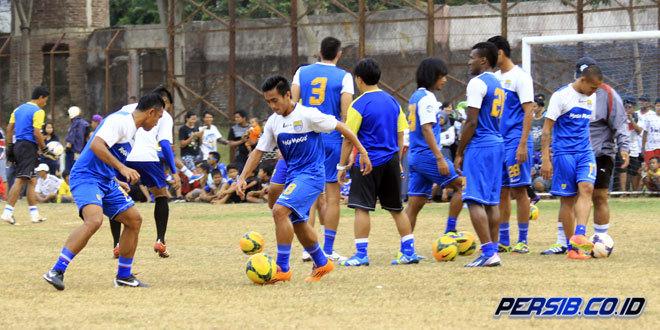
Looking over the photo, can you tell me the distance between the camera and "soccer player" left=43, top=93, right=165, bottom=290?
1007 centimetres

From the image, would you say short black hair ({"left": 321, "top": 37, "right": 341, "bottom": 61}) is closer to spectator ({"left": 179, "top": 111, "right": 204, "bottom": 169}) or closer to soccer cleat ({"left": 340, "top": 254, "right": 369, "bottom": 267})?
soccer cleat ({"left": 340, "top": 254, "right": 369, "bottom": 267})

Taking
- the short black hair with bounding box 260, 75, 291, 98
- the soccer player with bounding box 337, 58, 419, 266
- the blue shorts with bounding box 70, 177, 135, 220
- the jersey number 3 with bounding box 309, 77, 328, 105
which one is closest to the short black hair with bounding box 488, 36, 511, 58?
the soccer player with bounding box 337, 58, 419, 266

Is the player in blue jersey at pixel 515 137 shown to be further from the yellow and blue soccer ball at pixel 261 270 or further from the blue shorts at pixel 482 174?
the yellow and blue soccer ball at pixel 261 270

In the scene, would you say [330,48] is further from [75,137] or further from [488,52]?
[75,137]

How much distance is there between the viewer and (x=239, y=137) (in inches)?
952

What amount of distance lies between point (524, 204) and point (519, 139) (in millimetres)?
760

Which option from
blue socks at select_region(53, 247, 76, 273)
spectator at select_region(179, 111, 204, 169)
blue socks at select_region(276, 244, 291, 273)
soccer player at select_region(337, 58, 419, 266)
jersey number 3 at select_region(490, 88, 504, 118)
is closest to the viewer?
blue socks at select_region(53, 247, 76, 273)

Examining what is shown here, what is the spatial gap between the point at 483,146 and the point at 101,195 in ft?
11.5

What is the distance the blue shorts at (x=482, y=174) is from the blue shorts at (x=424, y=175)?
0.59m

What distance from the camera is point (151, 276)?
11219mm

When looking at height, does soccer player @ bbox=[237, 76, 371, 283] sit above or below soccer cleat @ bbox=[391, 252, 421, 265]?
above

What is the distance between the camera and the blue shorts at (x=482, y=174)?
11211 millimetres

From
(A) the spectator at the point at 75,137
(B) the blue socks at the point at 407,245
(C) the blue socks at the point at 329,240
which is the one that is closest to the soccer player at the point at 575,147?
(B) the blue socks at the point at 407,245

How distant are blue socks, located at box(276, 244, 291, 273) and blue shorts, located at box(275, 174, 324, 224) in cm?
23
